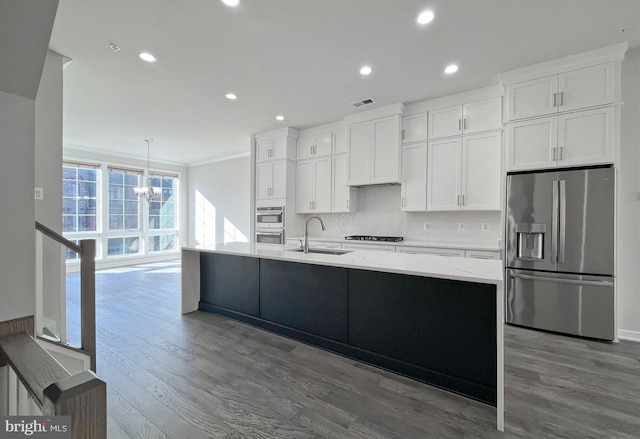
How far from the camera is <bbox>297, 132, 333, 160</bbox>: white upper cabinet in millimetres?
5137

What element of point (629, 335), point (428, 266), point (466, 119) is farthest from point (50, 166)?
point (629, 335)

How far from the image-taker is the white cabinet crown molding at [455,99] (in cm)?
366

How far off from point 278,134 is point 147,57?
266cm

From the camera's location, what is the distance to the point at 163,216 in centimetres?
831

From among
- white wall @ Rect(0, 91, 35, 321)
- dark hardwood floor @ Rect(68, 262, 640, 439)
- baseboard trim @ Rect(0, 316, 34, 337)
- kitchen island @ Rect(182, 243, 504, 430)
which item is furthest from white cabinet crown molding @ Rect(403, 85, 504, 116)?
baseboard trim @ Rect(0, 316, 34, 337)

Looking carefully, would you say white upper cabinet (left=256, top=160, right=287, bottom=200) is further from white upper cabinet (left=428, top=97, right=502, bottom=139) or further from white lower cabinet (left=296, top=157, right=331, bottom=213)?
white upper cabinet (left=428, top=97, right=502, bottom=139)

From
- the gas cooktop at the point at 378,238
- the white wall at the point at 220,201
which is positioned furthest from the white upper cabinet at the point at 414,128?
the white wall at the point at 220,201

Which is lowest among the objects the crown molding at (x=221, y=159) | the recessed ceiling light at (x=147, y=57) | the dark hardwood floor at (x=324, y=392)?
the dark hardwood floor at (x=324, y=392)

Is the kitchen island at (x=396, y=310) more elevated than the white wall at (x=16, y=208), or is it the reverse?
the white wall at (x=16, y=208)

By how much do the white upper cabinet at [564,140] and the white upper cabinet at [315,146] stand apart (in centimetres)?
278

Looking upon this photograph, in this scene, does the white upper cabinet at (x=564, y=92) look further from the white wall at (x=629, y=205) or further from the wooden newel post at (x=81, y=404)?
the wooden newel post at (x=81, y=404)

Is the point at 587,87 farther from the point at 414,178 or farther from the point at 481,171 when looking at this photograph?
the point at 414,178

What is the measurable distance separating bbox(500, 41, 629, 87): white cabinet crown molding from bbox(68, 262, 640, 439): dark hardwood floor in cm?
284

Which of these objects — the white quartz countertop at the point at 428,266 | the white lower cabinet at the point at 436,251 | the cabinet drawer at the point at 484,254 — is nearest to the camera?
the white quartz countertop at the point at 428,266
